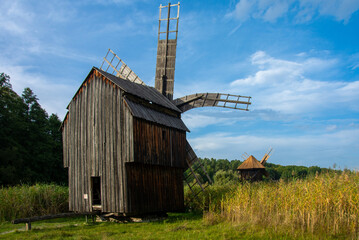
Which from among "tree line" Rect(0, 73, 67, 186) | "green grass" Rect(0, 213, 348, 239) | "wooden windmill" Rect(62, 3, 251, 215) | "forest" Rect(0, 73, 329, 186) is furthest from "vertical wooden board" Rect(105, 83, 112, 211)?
"tree line" Rect(0, 73, 67, 186)

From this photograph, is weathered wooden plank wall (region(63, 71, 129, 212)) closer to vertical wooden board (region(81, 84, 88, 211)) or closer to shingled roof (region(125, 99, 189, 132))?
vertical wooden board (region(81, 84, 88, 211))

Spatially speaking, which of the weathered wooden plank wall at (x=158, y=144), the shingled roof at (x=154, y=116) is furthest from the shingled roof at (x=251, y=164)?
the weathered wooden plank wall at (x=158, y=144)

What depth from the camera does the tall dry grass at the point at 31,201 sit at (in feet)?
54.0

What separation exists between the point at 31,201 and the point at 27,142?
15.8 metres

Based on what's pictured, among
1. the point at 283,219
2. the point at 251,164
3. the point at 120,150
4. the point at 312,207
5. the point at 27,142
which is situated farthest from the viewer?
the point at 251,164

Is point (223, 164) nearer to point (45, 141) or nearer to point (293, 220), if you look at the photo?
point (45, 141)

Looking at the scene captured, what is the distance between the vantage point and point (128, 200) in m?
14.4

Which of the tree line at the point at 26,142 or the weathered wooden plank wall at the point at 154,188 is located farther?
the tree line at the point at 26,142

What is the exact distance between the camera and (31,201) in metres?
17.2

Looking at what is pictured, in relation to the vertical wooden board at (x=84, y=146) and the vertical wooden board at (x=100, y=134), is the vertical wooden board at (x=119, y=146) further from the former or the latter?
the vertical wooden board at (x=84, y=146)

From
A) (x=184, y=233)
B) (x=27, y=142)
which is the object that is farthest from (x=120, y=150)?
(x=27, y=142)

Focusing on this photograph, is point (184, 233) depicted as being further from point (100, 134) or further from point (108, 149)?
point (100, 134)

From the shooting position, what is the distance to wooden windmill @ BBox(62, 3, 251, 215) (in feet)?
48.4

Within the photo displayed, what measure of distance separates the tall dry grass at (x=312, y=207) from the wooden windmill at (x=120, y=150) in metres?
5.21
